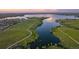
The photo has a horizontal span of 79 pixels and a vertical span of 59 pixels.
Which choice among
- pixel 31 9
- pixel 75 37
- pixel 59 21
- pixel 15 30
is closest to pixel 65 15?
pixel 59 21

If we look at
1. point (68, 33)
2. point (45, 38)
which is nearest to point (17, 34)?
point (45, 38)

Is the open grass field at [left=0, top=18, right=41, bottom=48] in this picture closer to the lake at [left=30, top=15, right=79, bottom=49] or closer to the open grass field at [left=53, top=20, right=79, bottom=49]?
the lake at [left=30, top=15, right=79, bottom=49]

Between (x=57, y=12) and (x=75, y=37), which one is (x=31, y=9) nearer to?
(x=57, y=12)

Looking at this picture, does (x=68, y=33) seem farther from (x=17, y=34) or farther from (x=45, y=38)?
(x=17, y=34)

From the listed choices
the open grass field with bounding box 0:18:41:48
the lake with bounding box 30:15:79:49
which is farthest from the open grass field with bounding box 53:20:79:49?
the open grass field with bounding box 0:18:41:48
